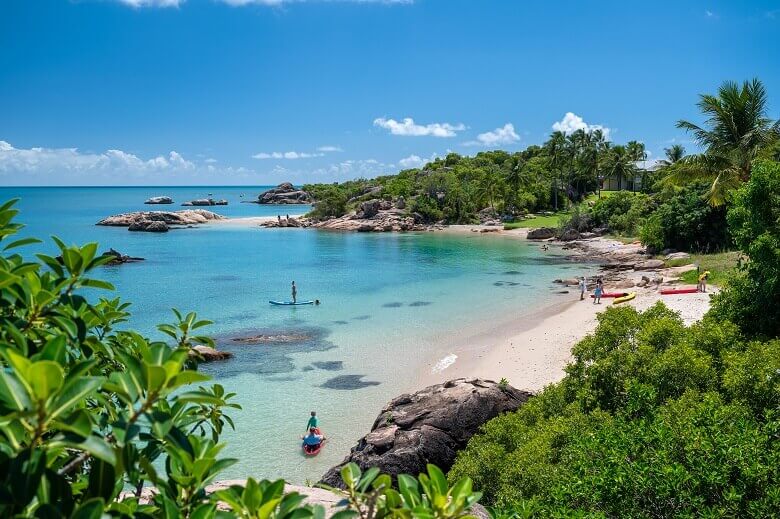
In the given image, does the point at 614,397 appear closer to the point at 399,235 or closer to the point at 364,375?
the point at 364,375

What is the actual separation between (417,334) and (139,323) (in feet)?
52.5

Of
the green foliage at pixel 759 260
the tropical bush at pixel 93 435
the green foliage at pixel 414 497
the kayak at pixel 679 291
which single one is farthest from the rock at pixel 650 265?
the tropical bush at pixel 93 435

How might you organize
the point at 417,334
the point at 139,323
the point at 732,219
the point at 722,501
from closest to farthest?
the point at 722,501, the point at 732,219, the point at 417,334, the point at 139,323

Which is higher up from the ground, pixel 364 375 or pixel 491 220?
pixel 491 220

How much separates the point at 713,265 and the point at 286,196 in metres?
160

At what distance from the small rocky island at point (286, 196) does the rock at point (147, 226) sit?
286 feet

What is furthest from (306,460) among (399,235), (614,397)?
(399,235)

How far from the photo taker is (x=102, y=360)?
394 centimetres

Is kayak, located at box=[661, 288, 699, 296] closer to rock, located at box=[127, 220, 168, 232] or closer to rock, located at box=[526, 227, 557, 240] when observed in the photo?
rock, located at box=[526, 227, 557, 240]

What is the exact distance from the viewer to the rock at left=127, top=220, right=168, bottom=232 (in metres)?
86.4

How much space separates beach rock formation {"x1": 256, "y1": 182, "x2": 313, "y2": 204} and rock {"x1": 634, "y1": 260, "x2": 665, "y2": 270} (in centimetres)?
14163

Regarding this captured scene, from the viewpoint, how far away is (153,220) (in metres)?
91.6

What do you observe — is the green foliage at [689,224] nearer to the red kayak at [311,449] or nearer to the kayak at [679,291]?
the kayak at [679,291]

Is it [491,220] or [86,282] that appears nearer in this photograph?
[86,282]
